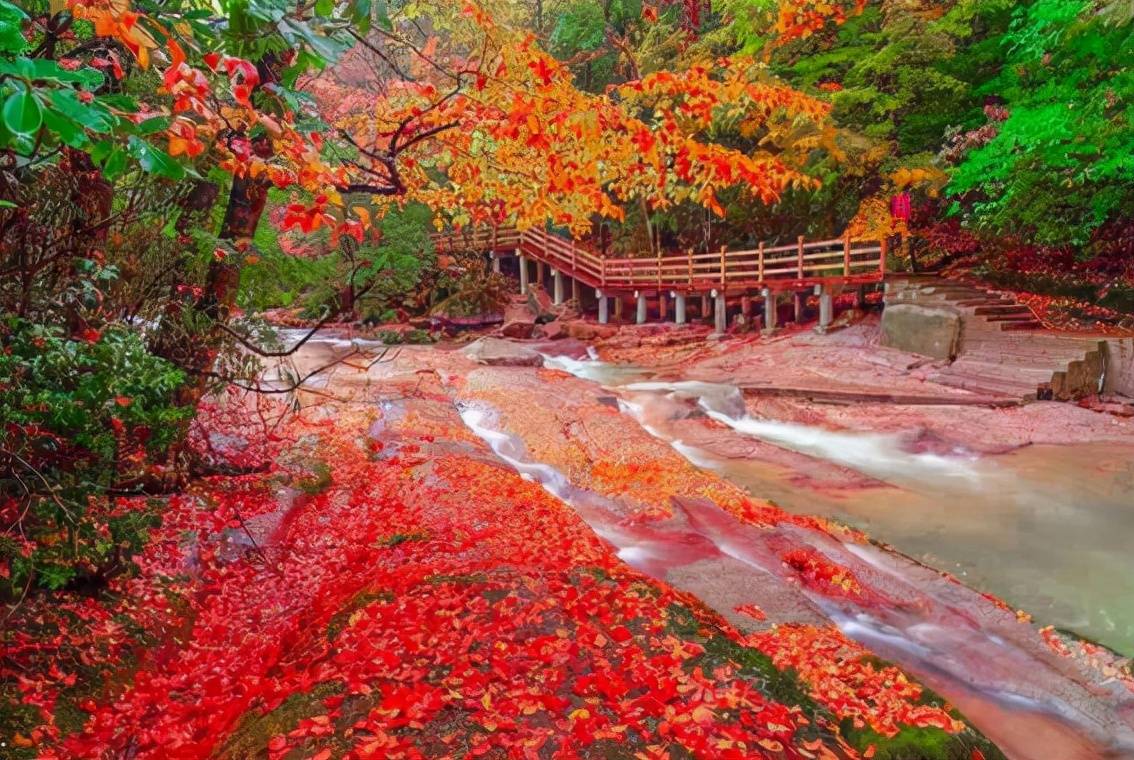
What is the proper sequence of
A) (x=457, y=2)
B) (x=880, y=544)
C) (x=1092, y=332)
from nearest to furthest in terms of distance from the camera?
(x=457, y=2)
(x=880, y=544)
(x=1092, y=332)

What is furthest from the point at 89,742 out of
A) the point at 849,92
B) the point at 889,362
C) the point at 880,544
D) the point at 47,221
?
the point at 849,92

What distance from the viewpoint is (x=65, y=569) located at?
3498mm

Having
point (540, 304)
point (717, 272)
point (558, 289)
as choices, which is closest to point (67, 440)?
point (717, 272)

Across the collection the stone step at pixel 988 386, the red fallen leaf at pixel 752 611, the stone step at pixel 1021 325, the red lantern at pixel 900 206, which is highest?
the red lantern at pixel 900 206

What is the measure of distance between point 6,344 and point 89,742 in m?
2.08

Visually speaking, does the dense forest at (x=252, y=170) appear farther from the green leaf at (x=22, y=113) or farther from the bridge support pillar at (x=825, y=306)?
the bridge support pillar at (x=825, y=306)

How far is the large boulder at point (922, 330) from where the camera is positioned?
13.3 metres

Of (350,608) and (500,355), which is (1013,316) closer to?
(500,355)

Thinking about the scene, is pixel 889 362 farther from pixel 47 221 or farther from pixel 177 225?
pixel 47 221

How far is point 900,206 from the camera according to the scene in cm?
1728

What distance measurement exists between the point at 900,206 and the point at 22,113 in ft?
63.1

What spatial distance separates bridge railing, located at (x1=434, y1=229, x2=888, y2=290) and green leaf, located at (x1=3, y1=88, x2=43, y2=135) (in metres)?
17.0

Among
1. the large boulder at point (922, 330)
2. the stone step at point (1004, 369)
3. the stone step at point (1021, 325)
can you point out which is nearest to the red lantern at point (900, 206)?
the large boulder at point (922, 330)

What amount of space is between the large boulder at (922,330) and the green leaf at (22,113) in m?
14.9
